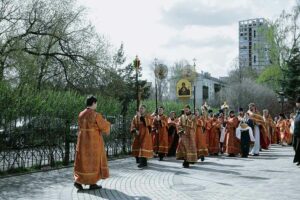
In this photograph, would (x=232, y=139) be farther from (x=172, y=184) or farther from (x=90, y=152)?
(x=90, y=152)

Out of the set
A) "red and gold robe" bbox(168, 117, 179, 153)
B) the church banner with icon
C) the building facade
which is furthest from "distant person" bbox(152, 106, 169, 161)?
the building facade

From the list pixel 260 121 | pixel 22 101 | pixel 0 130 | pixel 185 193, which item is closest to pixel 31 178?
pixel 0 130

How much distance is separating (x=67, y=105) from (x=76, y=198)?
802 cm

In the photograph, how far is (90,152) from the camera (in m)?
9.86

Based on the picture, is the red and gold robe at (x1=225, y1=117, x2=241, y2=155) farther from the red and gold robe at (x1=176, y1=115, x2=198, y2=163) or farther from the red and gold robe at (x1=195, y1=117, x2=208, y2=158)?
the red and gold robe at (x1=176, y1=115, x2=198, y2=163)

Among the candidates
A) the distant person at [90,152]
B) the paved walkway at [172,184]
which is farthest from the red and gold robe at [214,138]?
the distant person at [90,152]

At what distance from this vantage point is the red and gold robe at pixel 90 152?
9734 mm

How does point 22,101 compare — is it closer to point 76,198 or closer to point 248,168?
point 76,198

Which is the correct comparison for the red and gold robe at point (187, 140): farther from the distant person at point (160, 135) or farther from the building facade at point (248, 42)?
the building facade at point (248, 42)

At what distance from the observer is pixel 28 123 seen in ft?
43.3

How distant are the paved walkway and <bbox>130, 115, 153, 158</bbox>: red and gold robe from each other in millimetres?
475

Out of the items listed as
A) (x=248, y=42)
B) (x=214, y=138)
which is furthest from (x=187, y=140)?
(x=248, y=42)

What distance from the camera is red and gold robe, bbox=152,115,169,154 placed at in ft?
57.8

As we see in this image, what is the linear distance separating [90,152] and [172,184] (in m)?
2.10
